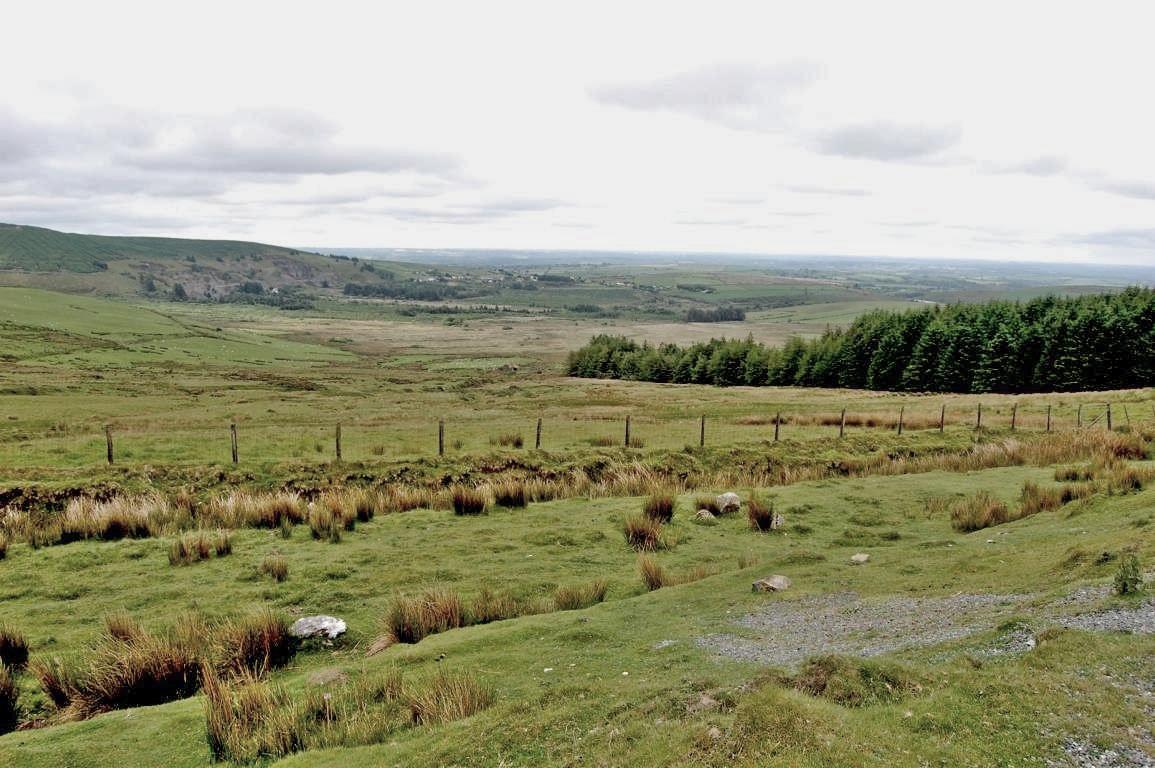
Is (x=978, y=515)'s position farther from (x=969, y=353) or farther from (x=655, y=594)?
(x=969, y=353)

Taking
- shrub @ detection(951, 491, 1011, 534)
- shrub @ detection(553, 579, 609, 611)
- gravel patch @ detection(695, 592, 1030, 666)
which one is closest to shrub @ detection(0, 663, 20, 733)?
shrub @ detection(553, 579, 609, 611)

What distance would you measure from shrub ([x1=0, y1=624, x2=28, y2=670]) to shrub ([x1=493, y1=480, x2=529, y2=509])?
10.6 m

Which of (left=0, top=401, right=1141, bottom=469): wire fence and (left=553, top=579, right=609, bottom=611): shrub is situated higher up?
(left=553, top=579, right=609, bottom=611): shrub

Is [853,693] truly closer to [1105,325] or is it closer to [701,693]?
[701,693]

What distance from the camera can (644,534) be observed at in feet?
50.3

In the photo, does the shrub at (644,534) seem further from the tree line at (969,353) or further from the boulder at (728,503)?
the tree line at (969,353)

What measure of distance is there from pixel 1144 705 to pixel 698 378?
316ft

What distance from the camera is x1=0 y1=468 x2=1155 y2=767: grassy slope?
5.92 m

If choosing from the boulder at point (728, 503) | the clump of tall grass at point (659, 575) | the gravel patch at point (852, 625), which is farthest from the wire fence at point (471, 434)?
the gravel patch at point (852, 625)

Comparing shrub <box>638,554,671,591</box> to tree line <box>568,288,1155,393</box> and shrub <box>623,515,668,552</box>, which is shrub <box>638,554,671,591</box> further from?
tree line <box>568,288,1155,393</box>

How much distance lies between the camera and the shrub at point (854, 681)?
21.2 ft

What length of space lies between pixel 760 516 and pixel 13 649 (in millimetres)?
14140

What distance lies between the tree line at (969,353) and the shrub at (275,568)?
78.7m

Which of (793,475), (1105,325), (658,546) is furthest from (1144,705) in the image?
(1105,325)
